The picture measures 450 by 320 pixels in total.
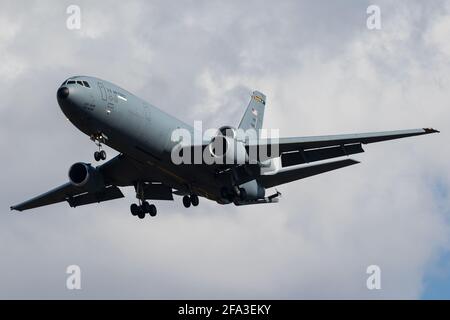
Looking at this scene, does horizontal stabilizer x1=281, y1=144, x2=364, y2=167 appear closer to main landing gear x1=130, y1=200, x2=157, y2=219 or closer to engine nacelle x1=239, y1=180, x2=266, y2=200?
engine nacelle x1=239, y1=180, x2=266, y2=200

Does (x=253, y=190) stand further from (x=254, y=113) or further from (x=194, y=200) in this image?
A: (x=254, y=113)

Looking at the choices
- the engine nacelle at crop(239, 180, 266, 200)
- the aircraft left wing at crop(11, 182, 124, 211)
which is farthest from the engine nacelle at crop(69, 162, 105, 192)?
the engine nacelle at crop(239, 180, 266, 200)

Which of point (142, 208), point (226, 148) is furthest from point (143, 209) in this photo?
point (226, 148)

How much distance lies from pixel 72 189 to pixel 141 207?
561 centimetres

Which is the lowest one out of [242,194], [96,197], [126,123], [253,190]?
[242,194]

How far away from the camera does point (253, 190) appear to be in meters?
62.5

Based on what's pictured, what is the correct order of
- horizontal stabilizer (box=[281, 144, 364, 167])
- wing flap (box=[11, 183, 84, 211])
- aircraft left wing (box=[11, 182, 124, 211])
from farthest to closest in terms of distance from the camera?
aircraft left wing (box=[11, 182, 124, 211]) < wing flap (box=[11, 183, 84, 211]) < horizontal stabilizer (box=[281, 144, 364, 167])

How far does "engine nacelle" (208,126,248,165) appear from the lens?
57.8 m

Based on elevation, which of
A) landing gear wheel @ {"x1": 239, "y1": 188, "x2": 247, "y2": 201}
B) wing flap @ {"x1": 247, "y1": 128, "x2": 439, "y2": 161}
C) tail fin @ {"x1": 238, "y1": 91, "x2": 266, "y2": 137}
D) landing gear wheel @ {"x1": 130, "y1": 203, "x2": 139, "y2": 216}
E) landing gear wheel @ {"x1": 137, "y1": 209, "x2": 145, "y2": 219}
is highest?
tail fin @ {"x1": 238, "y1": 91, "x2": 266, "y2": 137}

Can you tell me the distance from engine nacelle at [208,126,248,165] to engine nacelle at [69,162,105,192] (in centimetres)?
847

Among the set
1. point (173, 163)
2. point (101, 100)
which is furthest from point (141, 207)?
point (101, 100)

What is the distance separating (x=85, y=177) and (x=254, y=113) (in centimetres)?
1439

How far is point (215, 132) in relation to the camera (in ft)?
193

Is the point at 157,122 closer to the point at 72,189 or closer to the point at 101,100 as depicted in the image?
the point at 101,100
